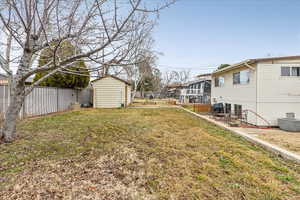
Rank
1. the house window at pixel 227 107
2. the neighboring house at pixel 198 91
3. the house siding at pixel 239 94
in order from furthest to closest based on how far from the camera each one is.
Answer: the neighboring house at pixel 198 91, the house window at pixel 227 107, the house siding at pixel 239 94

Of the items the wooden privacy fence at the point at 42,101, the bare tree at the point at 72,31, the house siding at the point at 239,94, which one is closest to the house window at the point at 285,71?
the house siding at the point at 239,94

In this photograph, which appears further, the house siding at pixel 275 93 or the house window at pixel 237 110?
the house window at pixel 237 110

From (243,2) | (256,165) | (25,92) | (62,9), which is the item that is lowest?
(256,165)

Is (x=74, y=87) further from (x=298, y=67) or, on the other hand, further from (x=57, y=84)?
(x=298, y=67)

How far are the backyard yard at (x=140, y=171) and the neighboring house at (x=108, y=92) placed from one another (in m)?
10.1

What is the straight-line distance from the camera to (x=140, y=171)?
2930 mm

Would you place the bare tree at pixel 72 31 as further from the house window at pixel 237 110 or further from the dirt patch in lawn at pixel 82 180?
the house window at pixel 237 110

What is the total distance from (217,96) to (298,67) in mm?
5588

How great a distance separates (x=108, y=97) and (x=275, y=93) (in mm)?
12105

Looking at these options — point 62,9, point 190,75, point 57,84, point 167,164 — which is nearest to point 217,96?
point 167,164

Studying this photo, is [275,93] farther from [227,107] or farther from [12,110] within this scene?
[12,110]

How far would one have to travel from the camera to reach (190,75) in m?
44.6

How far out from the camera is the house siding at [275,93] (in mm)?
7469

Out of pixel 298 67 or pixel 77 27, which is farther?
pixel 298 67
